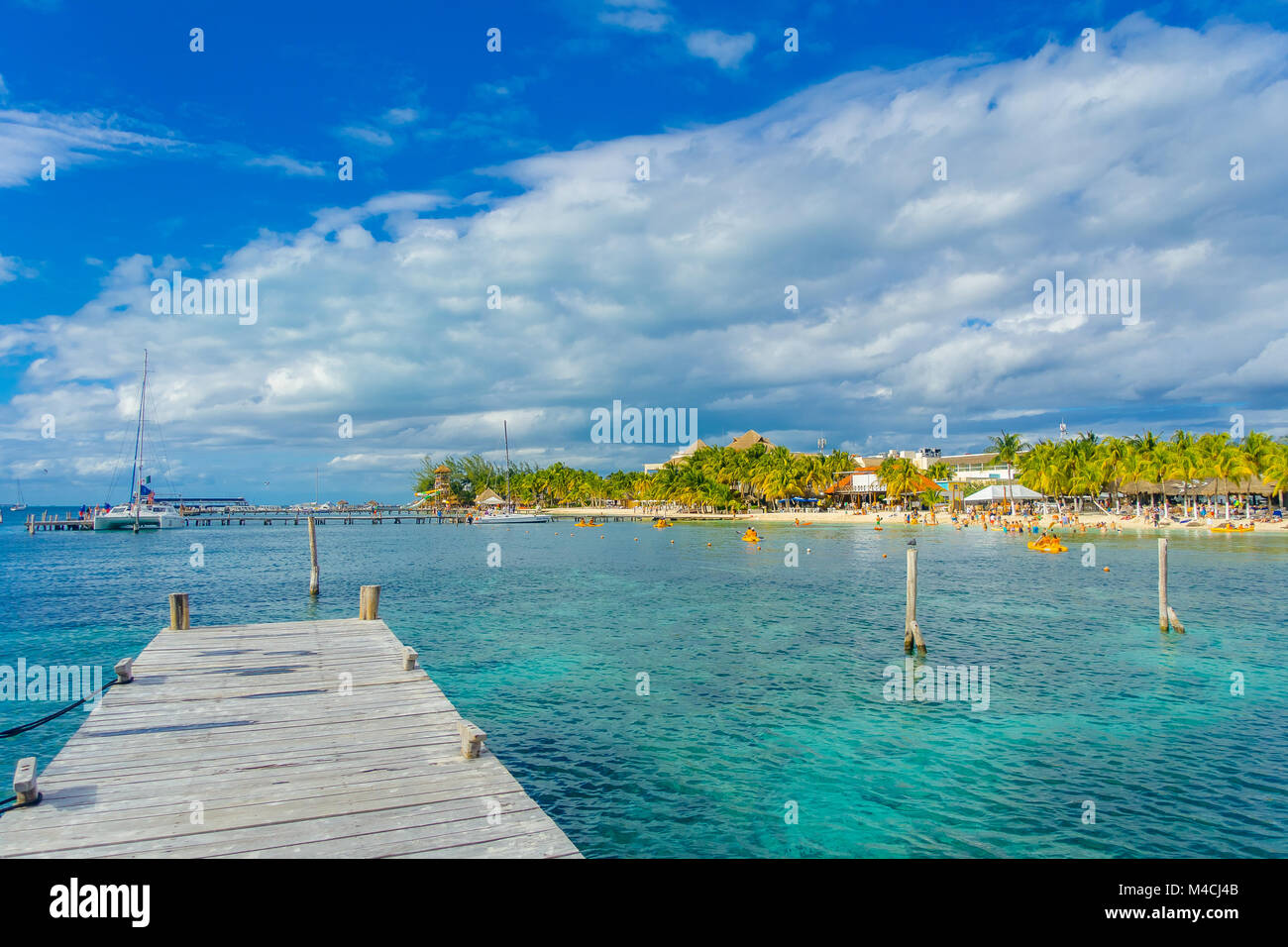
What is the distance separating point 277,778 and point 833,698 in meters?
12.7

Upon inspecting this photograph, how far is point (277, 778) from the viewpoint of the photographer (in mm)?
8234

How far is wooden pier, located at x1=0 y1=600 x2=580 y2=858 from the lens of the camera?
259 inches

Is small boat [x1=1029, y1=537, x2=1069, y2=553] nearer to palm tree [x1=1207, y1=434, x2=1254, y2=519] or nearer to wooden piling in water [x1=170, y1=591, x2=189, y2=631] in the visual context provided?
palm tree [x1=1207, y1=434, x2=1254, y2=519]

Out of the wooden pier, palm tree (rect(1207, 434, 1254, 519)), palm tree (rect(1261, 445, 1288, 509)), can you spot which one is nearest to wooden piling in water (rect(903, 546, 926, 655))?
the wooden pier

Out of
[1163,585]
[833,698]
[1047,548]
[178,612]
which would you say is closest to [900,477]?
[1047,548]

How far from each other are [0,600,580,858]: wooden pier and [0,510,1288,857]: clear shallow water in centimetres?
279

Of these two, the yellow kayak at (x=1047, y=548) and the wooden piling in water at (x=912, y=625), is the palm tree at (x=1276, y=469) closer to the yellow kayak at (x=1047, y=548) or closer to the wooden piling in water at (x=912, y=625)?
the yellow kayak at (x=1047, y=548)

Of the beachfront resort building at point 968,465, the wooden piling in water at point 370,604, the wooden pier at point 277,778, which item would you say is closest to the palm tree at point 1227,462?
the beachfront resort building at point 968,465

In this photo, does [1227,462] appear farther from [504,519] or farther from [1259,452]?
[504,519]

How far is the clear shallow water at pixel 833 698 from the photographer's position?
35.4 ft

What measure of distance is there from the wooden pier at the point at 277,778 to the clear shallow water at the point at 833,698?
279 cm

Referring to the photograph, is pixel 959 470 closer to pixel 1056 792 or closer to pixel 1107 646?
pixel 1107 646

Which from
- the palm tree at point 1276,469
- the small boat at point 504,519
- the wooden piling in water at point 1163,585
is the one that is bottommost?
the small boat at point 504,519
